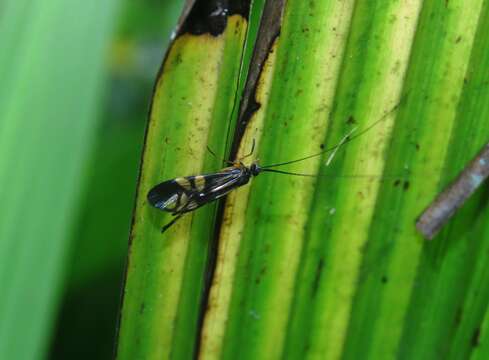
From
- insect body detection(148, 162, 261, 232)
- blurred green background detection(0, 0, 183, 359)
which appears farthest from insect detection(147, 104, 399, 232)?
blurred green background detection(0, 0, 183, 359)

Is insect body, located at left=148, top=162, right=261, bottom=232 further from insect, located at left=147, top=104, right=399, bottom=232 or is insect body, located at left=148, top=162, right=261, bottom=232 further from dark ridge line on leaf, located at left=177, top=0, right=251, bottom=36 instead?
dark ridge line on leaf, located at left=177, top=0, right=251, bottom=36

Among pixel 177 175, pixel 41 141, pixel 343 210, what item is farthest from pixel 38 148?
pixel 343 210

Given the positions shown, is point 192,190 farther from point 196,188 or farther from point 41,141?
point 41,141

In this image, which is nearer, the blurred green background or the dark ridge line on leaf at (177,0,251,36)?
the dark ridge line on leaf at (177,0,251,36)

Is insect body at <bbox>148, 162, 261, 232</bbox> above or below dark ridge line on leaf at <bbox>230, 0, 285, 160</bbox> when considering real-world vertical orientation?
below

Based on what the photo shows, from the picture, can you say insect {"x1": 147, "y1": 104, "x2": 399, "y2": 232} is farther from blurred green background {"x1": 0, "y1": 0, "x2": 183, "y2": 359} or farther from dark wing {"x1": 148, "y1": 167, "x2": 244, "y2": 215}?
blurred green background {"x1": 0, "y1": 0, "x2": 183, "y2": 359}

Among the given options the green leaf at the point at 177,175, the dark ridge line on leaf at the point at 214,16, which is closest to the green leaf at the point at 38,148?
the green leaf at the point at 177,175

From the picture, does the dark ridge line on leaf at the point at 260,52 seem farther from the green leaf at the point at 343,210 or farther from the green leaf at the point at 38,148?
the green leaf at the point at 38,148
